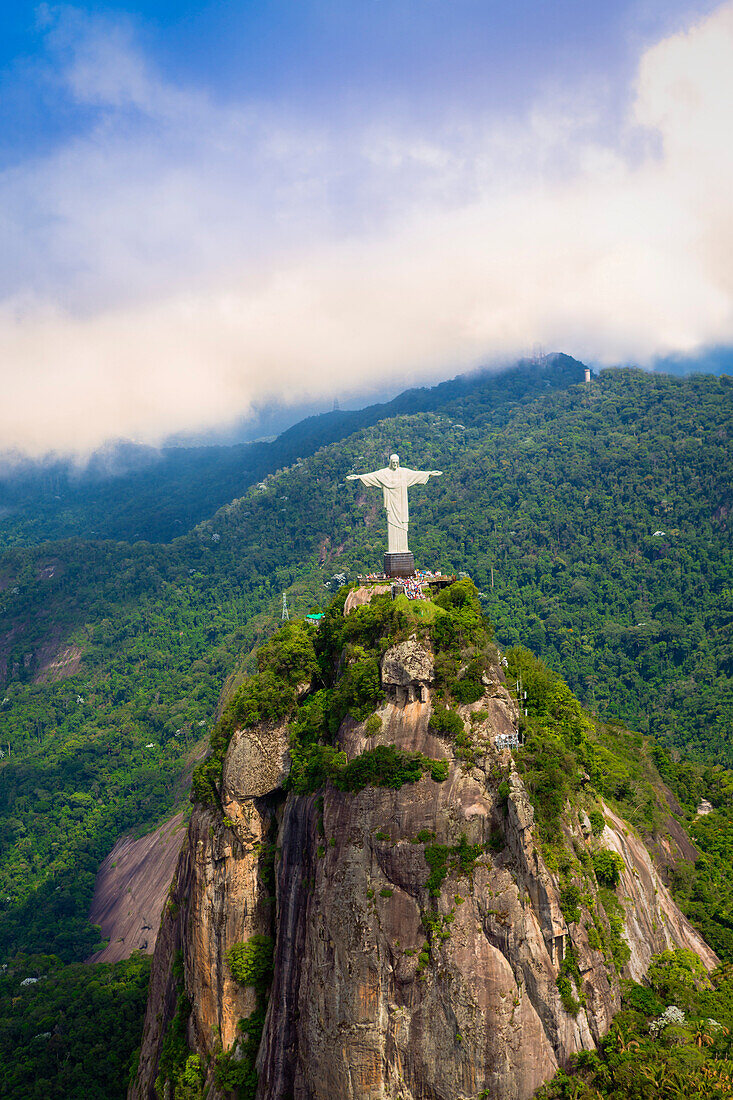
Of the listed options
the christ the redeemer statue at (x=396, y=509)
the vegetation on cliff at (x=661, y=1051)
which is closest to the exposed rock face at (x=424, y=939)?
the vegetation on cliff at (x=661, y=1051)

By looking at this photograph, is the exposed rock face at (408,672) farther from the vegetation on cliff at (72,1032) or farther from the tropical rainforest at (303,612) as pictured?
the vegetation on cliff at (72,1032)

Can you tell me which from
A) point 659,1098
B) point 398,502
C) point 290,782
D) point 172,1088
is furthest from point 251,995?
point 398,502

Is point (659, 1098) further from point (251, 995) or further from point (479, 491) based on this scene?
point (479, 491)


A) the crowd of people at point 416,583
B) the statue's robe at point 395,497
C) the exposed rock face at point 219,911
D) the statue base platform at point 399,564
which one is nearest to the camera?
the exposed rock face at point 219,911

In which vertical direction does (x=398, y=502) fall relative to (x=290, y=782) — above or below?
above

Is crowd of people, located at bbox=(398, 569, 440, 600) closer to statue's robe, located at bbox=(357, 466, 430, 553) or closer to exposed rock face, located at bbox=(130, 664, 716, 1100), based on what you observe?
statue's robe, located at bbox=(357, 466, 430, 553)

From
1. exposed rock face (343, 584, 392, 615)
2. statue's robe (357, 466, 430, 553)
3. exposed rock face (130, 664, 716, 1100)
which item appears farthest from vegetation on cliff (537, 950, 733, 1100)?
statue's robe (357, 466, 430, 553)

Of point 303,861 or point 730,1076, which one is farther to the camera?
point 303,861
